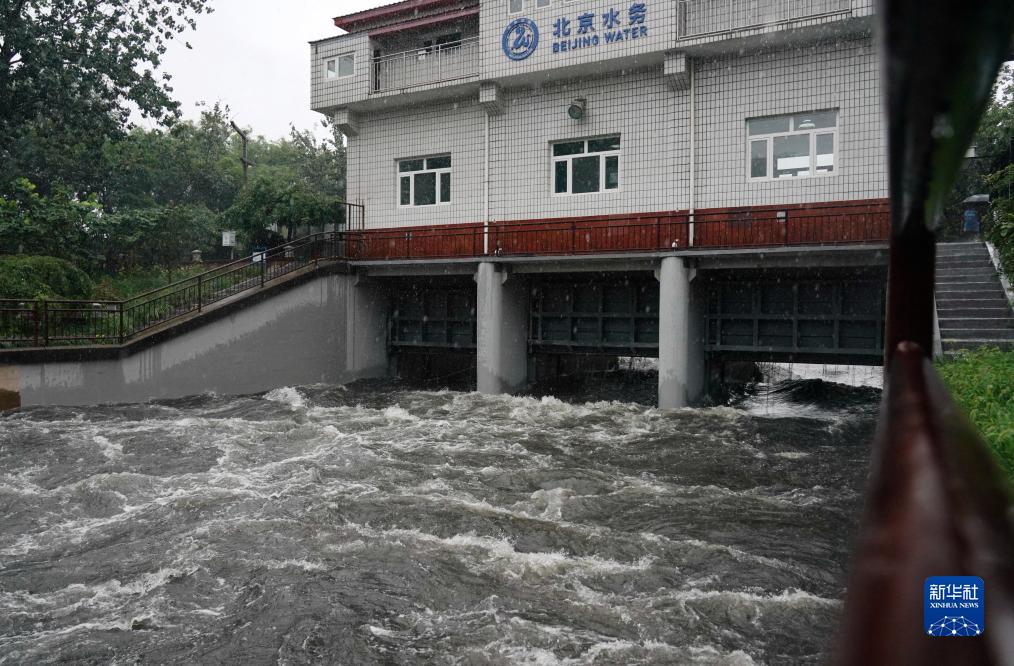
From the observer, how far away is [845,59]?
16562mm

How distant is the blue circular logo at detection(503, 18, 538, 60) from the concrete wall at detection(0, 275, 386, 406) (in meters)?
7.59

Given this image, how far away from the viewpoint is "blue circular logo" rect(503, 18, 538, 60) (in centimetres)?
1950

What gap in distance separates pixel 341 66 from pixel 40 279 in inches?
401

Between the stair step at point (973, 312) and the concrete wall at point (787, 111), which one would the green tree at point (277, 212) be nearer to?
the concrete wall at point (787, 111)

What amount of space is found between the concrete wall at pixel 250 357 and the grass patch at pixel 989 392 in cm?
1469

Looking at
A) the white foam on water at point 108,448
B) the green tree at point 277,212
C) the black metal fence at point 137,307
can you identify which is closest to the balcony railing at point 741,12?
the black metal fence at point 137,307

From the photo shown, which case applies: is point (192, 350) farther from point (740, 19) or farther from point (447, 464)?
point (740, 19)

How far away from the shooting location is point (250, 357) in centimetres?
1872

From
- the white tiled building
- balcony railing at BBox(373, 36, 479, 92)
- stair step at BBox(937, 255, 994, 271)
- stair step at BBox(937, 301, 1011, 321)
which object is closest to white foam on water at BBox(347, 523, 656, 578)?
stair step at BBox(937, 301, 1011, 321)

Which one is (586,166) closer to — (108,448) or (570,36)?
(570,36)

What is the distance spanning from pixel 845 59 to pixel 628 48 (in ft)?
15.9

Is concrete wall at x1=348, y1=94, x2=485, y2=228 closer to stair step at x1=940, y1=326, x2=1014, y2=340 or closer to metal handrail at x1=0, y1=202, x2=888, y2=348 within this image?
metal handrail at x1=0, y1=202, x2=888, y2=348

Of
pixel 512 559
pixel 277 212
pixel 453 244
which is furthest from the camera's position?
pixel 277 212

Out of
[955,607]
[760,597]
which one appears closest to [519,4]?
[760,597]
